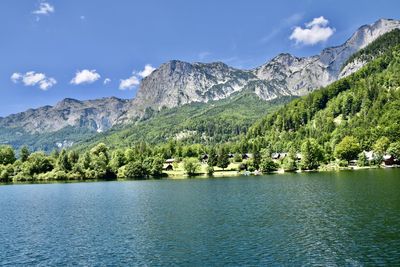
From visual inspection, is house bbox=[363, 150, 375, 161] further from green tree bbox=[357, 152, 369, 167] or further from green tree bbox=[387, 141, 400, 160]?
green tree bbox=[387, 141, 400, 160]

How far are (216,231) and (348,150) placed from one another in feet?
519

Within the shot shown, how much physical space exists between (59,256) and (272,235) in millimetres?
27049

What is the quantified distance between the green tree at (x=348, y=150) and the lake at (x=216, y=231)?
110 meters

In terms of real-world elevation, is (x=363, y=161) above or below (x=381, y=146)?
below

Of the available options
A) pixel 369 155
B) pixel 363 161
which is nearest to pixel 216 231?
pixel 363 161

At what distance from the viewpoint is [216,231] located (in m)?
53.8

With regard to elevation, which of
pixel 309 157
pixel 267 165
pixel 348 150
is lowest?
pixel 267 165

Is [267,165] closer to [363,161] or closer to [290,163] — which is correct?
[290,163]

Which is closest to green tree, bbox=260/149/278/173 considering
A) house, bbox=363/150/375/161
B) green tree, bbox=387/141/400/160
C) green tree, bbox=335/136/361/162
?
green tree, bbox=335/136/361/162

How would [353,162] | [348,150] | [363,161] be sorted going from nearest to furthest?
[363,161], [348,150], [353,162]

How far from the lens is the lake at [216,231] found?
1626 inches

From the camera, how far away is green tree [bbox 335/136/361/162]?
7603 inches

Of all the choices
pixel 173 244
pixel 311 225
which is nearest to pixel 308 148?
pixel 311 225

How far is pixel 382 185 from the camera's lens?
310 feet
